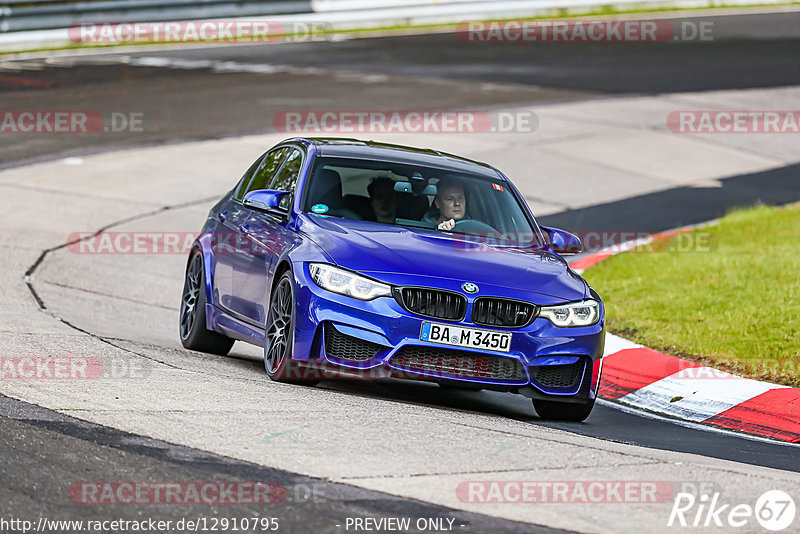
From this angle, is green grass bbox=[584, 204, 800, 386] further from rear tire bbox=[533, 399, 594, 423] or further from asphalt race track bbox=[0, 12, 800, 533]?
rear tire bbox=[533, 399, 594, 423]

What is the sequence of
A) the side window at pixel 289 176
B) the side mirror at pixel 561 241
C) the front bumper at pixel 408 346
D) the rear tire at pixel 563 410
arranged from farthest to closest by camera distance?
1. the side mirror at pixel 561 241
2. the side window at pixel 289 176
3. the rear tire at pixel 563 410
4. the front bumper at pixel 408 346

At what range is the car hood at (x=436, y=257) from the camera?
7.92m

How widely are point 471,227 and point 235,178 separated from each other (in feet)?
30.0

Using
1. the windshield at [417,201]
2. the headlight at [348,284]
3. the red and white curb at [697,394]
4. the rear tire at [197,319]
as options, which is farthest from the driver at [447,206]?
the rear tire at [197,319]

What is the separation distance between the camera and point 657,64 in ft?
99.0

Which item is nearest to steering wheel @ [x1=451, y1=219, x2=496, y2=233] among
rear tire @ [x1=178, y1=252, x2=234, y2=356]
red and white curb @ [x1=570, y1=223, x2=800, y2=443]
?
red and white curb @ [x1=570, y1=223, x2=800, y2=443]

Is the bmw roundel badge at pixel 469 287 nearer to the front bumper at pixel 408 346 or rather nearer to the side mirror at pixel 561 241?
the front bumper at pixel 408 346

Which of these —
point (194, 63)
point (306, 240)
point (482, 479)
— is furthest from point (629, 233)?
point (194, 63)

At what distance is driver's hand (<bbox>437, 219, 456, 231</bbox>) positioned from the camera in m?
8.99

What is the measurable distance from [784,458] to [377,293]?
2.48 metres

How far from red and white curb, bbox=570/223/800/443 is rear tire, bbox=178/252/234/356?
9.32ft

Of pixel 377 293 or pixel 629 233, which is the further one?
pixel 629 233

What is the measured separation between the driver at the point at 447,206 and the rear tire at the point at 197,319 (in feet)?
6.30

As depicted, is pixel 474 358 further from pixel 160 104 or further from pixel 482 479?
pixel 160 104
